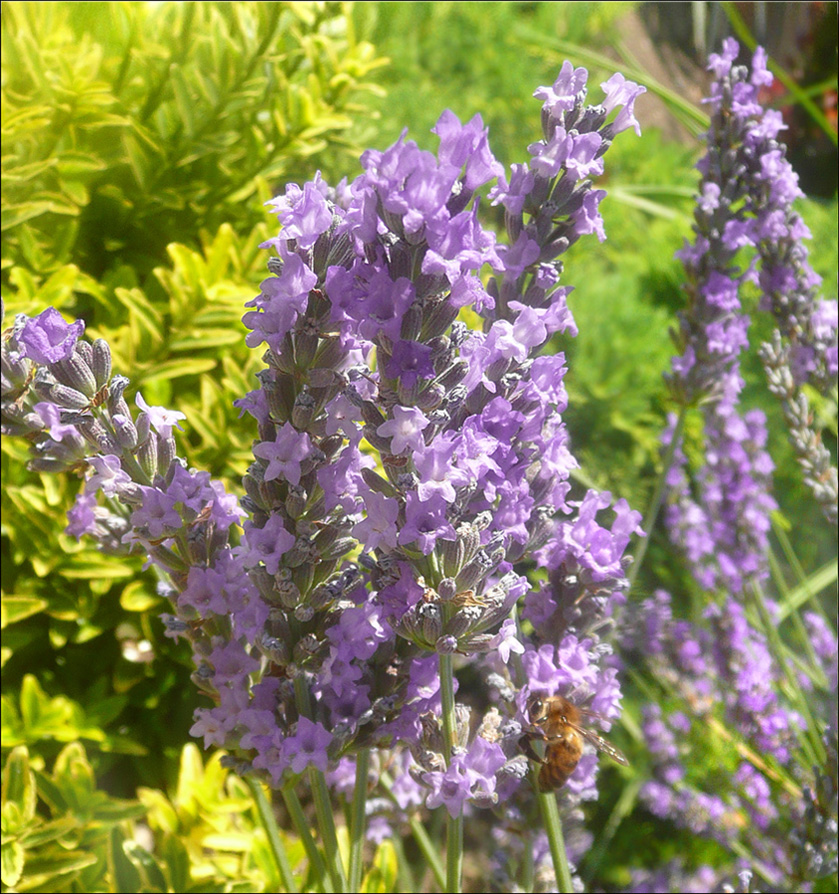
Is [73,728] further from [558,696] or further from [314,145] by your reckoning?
[314,145]

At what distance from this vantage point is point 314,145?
4.08 ft

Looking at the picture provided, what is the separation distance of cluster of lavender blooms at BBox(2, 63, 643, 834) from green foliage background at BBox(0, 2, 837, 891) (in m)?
0.51

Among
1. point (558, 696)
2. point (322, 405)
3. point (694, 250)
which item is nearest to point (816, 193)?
point (694, 250)

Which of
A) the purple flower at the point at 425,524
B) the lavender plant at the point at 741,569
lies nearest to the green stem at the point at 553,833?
the lavender plant at the point at 741,569

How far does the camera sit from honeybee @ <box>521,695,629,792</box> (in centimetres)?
61

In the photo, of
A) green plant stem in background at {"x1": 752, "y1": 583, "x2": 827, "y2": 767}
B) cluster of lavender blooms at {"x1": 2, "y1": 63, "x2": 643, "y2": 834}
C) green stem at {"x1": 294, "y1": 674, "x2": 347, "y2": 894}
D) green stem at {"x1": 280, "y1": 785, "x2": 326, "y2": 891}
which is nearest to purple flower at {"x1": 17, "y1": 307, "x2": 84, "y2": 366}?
cluster of lavender blooms at {"x1": 2, "y1": 63, "x2": 643, "y2": 834}

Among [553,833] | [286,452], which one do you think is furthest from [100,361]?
[553,833]

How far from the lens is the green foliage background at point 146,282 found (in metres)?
1.06

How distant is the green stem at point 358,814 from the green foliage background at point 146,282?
0.36m

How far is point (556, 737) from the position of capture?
618mm

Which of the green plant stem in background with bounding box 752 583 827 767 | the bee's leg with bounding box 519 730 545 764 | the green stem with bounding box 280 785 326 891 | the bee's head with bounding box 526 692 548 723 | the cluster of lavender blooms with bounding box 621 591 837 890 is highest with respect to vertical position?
the bee's head with bounding box 526 692 548 723

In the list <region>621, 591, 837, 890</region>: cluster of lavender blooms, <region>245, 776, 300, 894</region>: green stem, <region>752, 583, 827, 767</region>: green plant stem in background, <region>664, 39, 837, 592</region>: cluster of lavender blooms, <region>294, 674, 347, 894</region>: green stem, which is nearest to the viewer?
<region>294, 674, 347, 894</region>: green stem

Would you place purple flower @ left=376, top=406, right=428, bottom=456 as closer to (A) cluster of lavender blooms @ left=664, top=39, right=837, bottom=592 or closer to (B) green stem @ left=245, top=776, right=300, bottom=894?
(B) green stem @ left=245, top=776, right=300, bottom=894

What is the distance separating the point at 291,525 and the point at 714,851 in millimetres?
1277
